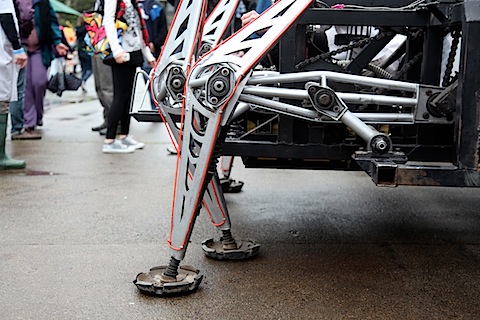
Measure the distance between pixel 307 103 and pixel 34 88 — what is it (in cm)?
676

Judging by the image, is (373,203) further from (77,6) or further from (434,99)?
(77,6)

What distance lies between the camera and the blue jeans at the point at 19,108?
9.27 metres

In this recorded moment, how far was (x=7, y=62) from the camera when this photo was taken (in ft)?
22.8

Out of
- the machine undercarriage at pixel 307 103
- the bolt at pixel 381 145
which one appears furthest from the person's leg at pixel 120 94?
the bolt at pixel 381 145

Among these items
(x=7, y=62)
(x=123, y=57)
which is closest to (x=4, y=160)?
(x=7, y=62)

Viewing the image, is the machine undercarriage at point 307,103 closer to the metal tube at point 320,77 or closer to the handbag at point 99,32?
the metal tube at point 320,77

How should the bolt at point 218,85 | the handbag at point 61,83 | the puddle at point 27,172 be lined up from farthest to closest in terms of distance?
the handbag at point 61,83
the puddle at point 27,172
the bolt at point 218,85

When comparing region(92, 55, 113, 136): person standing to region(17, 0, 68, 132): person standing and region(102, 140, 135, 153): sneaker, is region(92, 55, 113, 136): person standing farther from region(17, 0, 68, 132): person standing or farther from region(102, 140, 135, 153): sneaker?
region(102, 140, 135, 153): sneaker

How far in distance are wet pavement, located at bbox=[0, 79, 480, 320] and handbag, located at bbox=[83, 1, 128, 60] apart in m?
1.30

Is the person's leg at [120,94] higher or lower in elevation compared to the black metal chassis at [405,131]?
lower

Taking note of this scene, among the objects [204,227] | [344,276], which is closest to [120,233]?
[204,227]

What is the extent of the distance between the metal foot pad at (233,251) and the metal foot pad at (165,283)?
1.35 feet

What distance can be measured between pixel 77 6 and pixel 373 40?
2317 inches

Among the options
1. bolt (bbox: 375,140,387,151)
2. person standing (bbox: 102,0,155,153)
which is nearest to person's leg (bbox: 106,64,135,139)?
person standing (bbox: 102,0,155,153)
